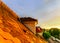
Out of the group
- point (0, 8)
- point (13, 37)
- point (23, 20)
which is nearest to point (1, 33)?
point (13, 37)

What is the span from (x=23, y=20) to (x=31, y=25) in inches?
16.4

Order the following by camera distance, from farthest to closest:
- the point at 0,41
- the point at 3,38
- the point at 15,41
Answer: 1. the point at 15,41
2. the point at 3,38
3. the point at 0,41

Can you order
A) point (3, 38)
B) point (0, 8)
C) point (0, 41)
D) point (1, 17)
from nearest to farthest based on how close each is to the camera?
point (0, 41) < point (3, 38) < point (1, 17) < point (0, 8)

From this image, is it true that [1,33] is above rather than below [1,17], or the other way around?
below

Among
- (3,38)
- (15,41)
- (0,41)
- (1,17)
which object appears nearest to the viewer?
(0,41)

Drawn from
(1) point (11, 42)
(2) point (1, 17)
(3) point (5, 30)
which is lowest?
(1) point (11, 42)

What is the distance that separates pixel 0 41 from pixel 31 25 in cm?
424

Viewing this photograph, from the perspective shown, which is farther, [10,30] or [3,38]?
[10,30]

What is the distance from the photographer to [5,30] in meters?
5.48

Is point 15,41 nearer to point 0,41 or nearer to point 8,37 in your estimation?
point 8,37

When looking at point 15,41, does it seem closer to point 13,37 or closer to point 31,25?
point 13,37

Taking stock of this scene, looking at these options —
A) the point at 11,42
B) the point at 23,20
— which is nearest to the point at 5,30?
the point at 11,42

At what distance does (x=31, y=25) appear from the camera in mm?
8867

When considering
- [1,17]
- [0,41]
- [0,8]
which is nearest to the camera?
[0,41]
